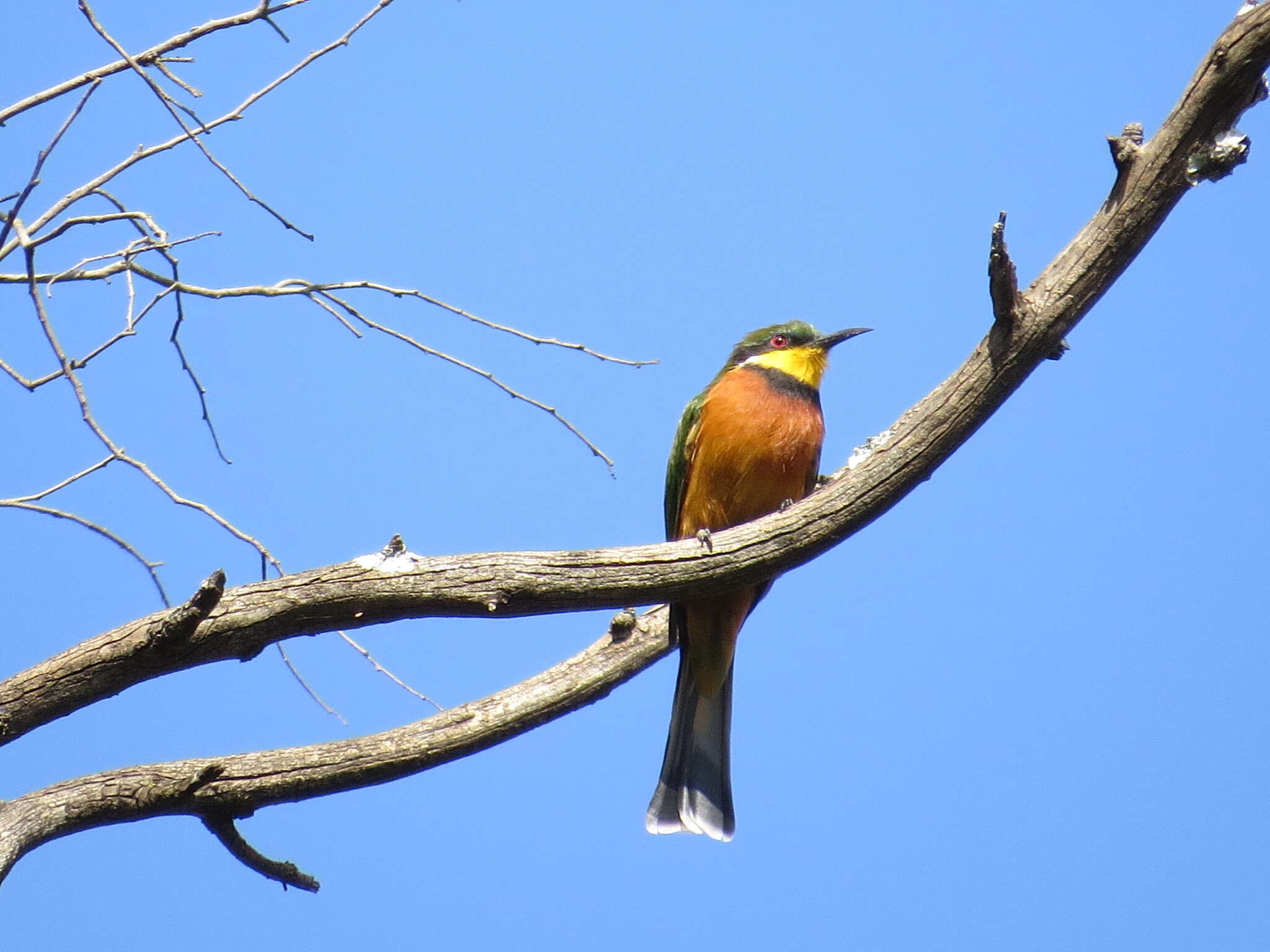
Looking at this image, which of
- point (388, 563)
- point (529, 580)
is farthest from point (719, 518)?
point (388, 563)

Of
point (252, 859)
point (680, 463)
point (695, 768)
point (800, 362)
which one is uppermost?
point (800, 362)

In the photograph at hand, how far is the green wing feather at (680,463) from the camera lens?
221 inches

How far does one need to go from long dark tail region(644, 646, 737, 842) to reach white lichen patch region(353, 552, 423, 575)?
7.00ft

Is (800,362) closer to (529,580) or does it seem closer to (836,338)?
(836,338)

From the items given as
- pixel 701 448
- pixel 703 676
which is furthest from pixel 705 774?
pixel 701 448

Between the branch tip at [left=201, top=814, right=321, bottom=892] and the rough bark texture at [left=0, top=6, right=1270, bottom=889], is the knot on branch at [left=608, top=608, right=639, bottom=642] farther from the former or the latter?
the branch tip at [left=201, top=814, right=321, bottom=892]

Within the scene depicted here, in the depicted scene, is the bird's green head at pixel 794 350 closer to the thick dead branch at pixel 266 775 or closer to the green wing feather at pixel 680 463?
the green wing feather at pixel 680 463

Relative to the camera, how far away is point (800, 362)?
5.81 metres

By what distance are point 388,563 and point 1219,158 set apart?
9.14 ft

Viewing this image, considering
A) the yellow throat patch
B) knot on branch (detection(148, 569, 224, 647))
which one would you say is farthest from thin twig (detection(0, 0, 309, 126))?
the yellow throat patch

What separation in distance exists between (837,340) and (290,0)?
10.2 ft

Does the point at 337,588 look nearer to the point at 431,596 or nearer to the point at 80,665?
the point at 431,596

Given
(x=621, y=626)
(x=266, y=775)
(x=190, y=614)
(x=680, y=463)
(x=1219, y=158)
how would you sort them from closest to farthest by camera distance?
(x=190, y=614) → (x=1219, y=158) → (x=266, y=775) → (x=621, y=626) → (x=680, y=463)

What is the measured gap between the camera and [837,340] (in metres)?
5.89
